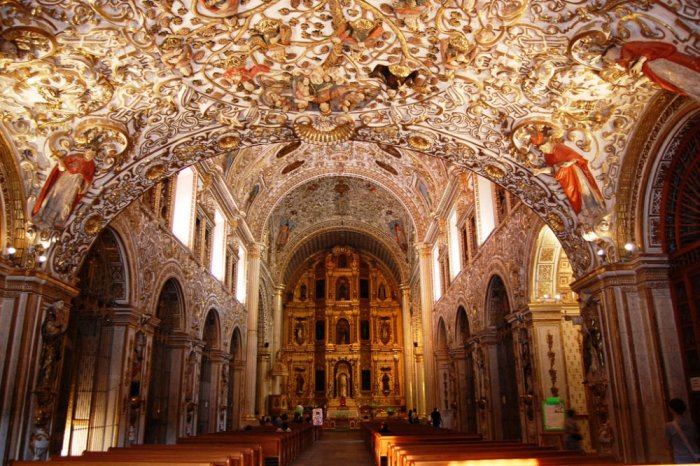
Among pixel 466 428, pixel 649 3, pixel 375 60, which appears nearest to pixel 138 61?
pixel 375 60

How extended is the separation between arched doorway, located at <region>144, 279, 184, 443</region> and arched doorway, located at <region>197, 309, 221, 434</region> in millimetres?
2852

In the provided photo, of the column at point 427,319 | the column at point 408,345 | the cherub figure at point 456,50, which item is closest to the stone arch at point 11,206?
the cherub figure at point 456,50

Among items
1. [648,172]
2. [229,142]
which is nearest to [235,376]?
[229,142]

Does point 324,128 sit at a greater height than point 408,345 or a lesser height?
greater

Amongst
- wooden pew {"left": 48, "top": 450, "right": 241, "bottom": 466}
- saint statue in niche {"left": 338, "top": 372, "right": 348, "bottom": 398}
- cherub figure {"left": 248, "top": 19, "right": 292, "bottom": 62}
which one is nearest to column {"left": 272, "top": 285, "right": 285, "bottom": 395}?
saint statue in niche {"left": 338, "top": 372, "right": 348, "bottom": 398}

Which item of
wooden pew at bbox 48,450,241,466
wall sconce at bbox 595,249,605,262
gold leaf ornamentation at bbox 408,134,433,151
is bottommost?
wooden pew at bbox 48,450,241,466

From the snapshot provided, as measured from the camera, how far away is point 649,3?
650cm

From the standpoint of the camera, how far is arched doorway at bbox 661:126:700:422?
8.31 m

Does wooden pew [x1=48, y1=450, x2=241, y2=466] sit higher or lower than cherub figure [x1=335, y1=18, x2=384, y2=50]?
lower

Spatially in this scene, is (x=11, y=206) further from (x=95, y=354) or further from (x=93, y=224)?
(x=95, y=354)

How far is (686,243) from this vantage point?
8.76m

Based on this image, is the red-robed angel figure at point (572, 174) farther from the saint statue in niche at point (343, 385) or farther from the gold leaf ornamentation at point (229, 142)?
the saint statue in niche at point (343, 385)

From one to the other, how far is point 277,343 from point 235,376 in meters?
11.3

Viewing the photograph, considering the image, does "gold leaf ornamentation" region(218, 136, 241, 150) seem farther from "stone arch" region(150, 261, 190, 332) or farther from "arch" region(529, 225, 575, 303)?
"arch" region(529, 225, 575, 303)
